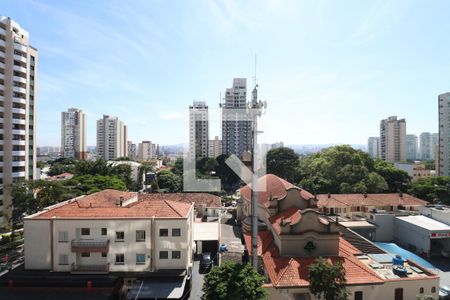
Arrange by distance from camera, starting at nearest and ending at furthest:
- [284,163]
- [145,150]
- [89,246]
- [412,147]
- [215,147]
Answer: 1. [89,246]
2. [284,163]
3. [215,147]
4. [412,147]
5. [145,150]

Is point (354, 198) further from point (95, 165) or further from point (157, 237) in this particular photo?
point (95, 165)

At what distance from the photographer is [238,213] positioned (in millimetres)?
28094

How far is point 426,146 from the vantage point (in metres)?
125

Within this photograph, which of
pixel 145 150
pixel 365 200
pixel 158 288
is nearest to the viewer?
pixel 158 288

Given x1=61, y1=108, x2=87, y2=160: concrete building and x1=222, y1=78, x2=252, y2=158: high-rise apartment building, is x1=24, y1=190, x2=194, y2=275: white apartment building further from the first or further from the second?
x1=61, y1=108, x2=87, y2=160: concrete building

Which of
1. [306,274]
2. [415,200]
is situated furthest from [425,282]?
[415,200]

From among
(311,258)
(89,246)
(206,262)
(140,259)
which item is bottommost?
(206,262)

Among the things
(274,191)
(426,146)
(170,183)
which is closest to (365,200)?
(274,191)

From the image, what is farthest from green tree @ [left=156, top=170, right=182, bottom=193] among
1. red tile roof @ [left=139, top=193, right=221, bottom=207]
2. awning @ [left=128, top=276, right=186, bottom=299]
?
awning @ [left=128, top=276, right=186, bottom=299]

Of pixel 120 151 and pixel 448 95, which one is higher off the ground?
pixel 448 95

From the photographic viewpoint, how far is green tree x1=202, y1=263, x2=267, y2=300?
507 inches

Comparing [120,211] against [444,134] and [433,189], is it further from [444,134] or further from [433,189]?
[444,134]

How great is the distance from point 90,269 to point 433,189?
38.0 meters

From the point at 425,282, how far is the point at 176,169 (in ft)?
177
